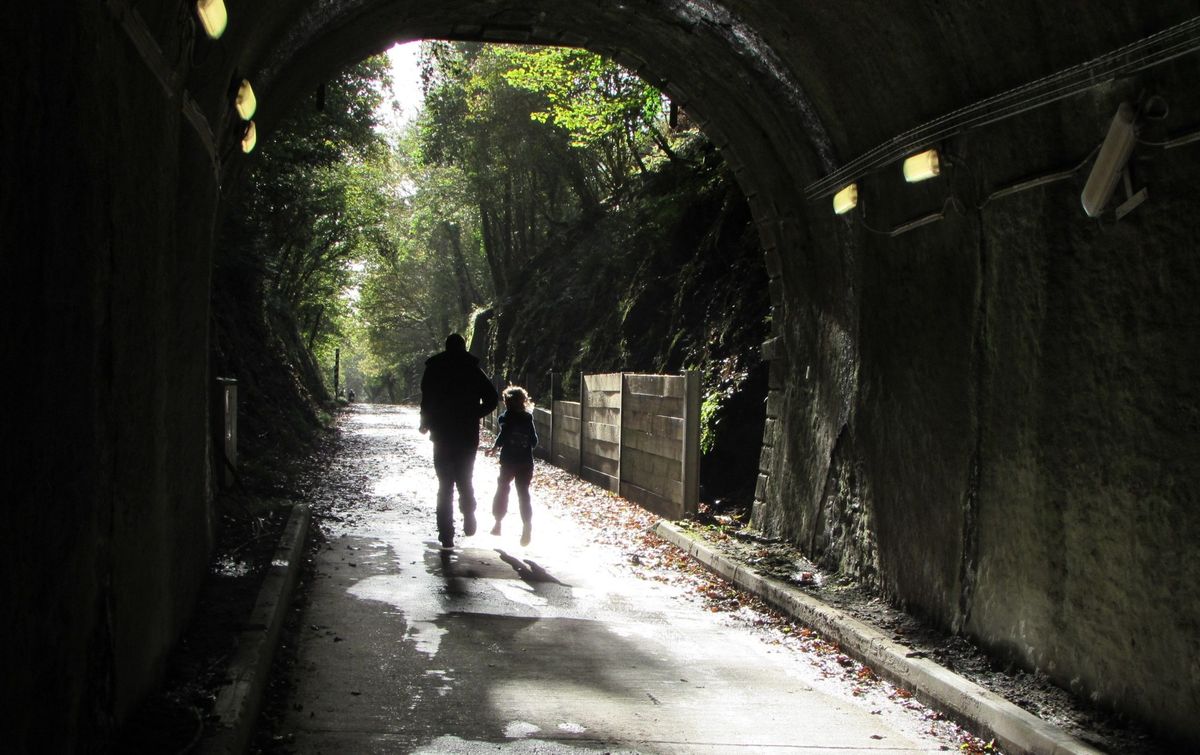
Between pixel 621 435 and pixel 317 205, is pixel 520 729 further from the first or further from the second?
pixel 317 205

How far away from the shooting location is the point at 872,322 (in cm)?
807

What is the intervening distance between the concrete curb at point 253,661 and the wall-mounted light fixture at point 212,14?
3029mm

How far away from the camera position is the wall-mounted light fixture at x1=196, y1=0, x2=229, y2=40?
463cm

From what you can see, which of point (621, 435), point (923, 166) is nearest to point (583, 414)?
point (621, 435)

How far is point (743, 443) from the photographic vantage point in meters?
13.1

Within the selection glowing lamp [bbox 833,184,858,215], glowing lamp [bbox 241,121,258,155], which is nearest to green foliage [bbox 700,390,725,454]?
glowing lamp [bbox 833,184,858,215]

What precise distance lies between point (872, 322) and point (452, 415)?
4053 mm

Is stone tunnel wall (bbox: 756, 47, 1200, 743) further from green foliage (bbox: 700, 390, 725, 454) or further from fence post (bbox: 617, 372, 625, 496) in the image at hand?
fence post (bbox: 617, 372, 625, 496)

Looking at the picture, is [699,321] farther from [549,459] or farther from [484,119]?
[484,119]

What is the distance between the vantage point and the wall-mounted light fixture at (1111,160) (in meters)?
4.70

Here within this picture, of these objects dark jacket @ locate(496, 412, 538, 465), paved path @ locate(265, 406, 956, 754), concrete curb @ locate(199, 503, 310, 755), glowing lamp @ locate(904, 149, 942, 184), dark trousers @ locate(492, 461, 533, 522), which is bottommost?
paved path @ locate(265, 406, 956, 754)

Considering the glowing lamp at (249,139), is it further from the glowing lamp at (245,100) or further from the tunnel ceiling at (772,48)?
the glowing lamp at (245,100)

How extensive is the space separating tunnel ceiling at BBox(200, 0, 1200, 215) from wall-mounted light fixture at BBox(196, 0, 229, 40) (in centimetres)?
65

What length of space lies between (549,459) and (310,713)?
51.1 ft
